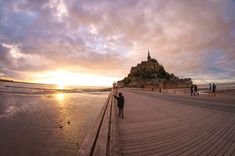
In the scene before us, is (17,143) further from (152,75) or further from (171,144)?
(152,75)

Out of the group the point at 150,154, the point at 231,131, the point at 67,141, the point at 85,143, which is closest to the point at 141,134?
the point at 150,154

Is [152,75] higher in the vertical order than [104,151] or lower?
higher

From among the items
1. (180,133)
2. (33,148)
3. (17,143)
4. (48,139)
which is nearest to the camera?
(180,133)

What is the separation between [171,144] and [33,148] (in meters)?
7.15

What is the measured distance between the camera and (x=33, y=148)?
8.52m

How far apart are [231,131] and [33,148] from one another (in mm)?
9622

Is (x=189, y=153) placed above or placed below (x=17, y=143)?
above

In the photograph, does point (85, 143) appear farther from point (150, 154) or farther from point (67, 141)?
point (67, 141)

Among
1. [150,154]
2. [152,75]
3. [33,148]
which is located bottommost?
[33,148]

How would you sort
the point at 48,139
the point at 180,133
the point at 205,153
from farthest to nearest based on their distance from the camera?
the point at 48,139
the point at 180,133
the point at 205,153

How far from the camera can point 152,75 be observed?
142 m

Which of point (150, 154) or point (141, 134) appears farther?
point (141, 134)

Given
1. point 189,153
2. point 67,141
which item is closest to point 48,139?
point 67,141

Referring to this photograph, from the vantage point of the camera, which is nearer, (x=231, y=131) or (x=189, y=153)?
(x=189, y=153)
